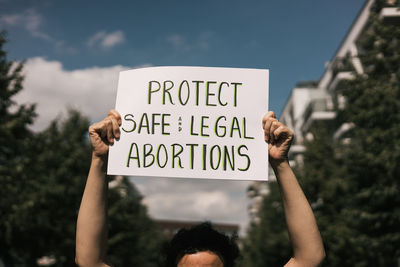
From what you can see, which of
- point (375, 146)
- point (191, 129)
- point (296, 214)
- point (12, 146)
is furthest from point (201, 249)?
point (12, 146)

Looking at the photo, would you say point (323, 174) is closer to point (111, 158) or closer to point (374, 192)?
point (374, 192)

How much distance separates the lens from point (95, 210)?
7.47ft

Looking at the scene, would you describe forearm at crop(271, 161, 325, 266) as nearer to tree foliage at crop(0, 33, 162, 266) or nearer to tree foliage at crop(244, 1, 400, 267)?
tree foliage at crop(244, 1, 400, 267)

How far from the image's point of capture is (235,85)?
2.72m

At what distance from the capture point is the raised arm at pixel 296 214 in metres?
2.28

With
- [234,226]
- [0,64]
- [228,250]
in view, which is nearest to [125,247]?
[0,64]

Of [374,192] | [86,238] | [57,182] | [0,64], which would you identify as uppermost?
[0,64]

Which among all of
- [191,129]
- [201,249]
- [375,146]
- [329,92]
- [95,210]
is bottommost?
[201,249]

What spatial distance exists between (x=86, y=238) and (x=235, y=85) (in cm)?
123

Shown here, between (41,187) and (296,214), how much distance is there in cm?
1712

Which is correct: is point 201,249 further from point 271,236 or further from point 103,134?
point 271,236

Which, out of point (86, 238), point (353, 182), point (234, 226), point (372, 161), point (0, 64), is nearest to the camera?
point (86, 238)

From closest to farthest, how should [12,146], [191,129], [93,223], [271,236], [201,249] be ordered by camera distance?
[93,223], [201,249], [191,129], [12,146], [271,236]

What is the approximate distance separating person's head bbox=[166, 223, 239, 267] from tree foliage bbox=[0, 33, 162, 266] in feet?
42.0
